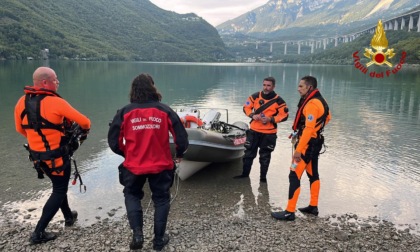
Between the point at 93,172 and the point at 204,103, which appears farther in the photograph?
the point at 204,103

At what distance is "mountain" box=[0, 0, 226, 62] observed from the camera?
88.2m

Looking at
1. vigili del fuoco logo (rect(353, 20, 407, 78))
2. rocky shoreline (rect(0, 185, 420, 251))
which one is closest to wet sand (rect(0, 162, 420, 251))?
rocky shoreline (rect(0, 185, 420, 251))

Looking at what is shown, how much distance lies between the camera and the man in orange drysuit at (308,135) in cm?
435

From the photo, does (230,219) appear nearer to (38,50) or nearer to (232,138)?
(232,138)

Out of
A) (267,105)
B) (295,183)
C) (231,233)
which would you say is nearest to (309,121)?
(295,183)

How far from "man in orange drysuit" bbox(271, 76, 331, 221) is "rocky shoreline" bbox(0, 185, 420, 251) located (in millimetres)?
416

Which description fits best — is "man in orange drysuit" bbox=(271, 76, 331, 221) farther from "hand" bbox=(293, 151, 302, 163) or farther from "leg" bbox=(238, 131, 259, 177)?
"leg" bbox=(238, 131, 259, 177)

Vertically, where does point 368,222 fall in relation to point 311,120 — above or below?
below

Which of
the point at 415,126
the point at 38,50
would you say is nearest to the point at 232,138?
the point at 415,126

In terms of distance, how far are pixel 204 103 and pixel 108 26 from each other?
507 ft

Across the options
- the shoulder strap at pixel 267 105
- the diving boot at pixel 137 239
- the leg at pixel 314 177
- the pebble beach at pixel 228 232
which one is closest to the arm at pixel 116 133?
the diving boot at pixel 137 239

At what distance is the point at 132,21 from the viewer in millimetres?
181000

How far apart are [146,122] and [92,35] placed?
144 m

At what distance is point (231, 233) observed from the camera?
425 centimetres
